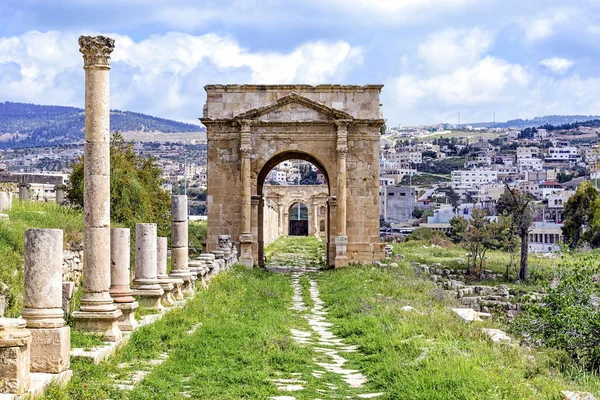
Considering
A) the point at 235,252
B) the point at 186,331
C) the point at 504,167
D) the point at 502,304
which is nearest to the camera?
the point at 186,331

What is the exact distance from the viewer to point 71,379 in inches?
381

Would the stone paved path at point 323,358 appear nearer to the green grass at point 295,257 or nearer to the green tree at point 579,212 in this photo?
the green grass at point 295,257

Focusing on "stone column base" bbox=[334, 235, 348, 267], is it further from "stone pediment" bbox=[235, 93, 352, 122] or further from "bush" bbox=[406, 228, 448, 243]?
"bush" bbox=[406, 228, 448, 243]

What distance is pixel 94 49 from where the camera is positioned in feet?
41.5

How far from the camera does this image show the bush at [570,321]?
1369 centimetres

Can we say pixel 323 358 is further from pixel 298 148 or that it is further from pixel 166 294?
pixel 298 148

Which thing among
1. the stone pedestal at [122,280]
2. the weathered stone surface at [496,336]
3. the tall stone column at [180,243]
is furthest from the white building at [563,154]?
the stone pedestal at [122,280]

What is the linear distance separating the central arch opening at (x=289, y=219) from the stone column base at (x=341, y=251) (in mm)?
1038

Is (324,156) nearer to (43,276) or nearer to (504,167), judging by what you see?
(43,276)

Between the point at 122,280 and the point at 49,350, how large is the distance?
379 centimetres

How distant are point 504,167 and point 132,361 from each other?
171m

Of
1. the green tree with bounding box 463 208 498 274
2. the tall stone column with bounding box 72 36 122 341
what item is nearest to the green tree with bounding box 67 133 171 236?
the green tree with bounding box 463 208 498 274

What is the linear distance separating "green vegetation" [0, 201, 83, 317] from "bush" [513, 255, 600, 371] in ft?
26.5

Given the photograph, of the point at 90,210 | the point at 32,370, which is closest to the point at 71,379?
the point at 32,370
